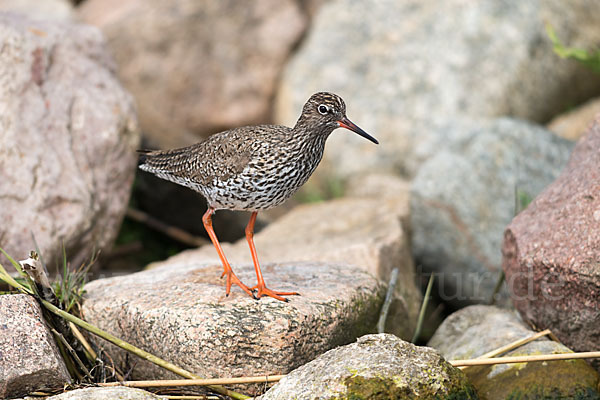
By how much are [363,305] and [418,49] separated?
20.6ft

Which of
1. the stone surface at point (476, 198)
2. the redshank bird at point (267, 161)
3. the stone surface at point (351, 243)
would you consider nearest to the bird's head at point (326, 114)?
the redshank bird at point (267, 161)

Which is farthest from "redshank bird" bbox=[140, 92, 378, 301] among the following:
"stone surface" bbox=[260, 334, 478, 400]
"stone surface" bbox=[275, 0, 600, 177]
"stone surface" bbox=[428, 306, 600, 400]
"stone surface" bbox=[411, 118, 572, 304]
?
"stone surface" bbox=[275, 0, 600, 177]

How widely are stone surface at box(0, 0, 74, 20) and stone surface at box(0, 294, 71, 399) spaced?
8098mm

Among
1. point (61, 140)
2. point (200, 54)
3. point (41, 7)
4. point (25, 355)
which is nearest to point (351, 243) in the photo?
point (61, 140)

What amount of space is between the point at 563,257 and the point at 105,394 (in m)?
3.67

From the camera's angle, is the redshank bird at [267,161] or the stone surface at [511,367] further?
the redshank bird at [267,161]

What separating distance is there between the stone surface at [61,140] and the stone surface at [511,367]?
3.91m

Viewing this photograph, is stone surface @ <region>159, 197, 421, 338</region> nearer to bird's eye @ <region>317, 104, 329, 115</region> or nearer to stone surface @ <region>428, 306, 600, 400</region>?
stone surface @ <region>428, 306, 600, 400</region>

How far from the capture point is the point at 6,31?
23.8 feet

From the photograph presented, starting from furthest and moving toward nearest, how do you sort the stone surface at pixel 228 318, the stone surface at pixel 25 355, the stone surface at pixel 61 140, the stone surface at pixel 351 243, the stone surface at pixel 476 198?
the stone surface at pixel 476 198 < the stone surface at pixel 351 243 < the stone surface at pixel 61 140 < the stone surface at pixel 228 318 < the stone surface at pixel 25 355

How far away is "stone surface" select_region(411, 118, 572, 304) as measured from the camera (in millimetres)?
8164

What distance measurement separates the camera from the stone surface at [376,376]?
4586mm

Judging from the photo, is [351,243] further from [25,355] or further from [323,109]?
[25,355]

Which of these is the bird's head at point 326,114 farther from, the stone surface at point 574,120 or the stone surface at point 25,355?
the stone surface at point 574,120
